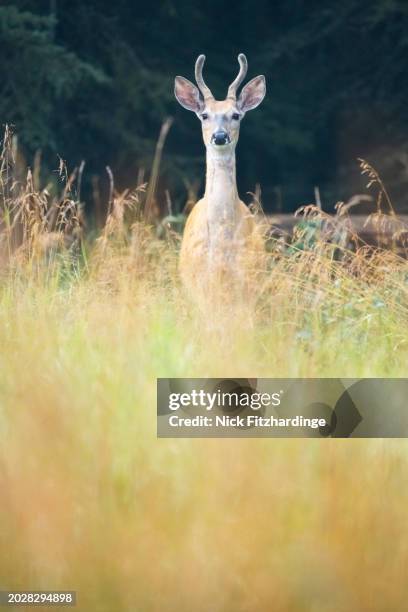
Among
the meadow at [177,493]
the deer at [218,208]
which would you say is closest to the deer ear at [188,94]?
the deer at [218,208]

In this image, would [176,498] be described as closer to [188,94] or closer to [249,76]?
[188,94]

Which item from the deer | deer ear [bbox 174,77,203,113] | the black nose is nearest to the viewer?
the deer

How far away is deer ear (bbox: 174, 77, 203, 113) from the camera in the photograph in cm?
561

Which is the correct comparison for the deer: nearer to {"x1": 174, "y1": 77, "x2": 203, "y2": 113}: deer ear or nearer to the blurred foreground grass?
{"x1": 174, "y1": 77, "x2": 203, "y2": 113}: deer ear

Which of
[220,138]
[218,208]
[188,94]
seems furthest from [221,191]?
[188,94]

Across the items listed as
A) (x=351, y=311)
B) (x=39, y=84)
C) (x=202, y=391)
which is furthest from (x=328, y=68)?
(x=202, y=391)

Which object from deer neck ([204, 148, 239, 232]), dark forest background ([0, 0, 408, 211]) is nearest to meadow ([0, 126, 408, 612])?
deer neck ([204, 148, 239, 232])

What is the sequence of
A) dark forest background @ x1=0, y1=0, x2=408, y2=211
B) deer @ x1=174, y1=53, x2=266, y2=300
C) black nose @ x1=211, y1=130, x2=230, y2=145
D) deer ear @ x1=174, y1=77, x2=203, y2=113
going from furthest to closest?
1. dark forest background @ x1=0, y1=0, x2=408, y2=211
2. deer ear @ x1=174, y1=77, x2=203, y2=113
3. black nose @ x1=211, y1=130, x2=230, y2=145
4. deer @ x1=174, y1=53, x2=266, y2=300

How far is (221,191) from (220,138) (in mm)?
230

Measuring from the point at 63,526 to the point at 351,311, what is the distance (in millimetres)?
1595

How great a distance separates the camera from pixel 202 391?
3.34 metres

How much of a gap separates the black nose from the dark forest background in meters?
2.90

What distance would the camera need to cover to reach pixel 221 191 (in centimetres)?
538

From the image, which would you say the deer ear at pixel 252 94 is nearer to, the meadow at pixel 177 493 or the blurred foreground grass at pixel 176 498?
the meadow at pixel 177 493
